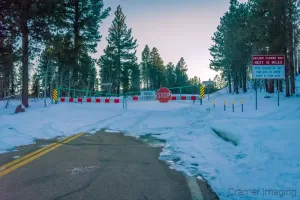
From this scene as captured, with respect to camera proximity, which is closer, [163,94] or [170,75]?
[163,94]

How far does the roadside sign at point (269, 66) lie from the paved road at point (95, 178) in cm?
1415

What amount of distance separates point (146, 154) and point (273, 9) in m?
22.3

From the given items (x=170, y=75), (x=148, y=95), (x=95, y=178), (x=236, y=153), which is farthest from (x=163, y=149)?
(x=170, y=75)

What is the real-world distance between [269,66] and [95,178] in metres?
17.2

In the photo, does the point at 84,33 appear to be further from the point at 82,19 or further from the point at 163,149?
the point at 163,149

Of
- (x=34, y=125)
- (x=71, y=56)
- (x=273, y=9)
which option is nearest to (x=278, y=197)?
(x=34, y=125)

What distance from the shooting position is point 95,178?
4555 mm

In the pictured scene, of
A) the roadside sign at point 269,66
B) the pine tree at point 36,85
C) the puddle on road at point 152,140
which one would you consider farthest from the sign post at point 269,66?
the pine tree at point 36,85

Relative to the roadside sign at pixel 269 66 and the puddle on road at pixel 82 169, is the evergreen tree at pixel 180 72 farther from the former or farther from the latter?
the puddle on road at pixel 82 169

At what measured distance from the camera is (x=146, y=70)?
88750mm

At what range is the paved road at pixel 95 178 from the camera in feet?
12.5

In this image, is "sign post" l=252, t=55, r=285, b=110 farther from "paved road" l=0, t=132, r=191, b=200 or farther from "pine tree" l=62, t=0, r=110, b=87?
"pine tree" l=62, t=0, r=110, b=87

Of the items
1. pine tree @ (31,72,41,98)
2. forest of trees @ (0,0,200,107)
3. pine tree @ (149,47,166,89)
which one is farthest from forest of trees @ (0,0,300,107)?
pine tree @ (149,47,166,89)

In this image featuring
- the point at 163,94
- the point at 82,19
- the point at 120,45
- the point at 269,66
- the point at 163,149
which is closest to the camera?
the point at 163,149
